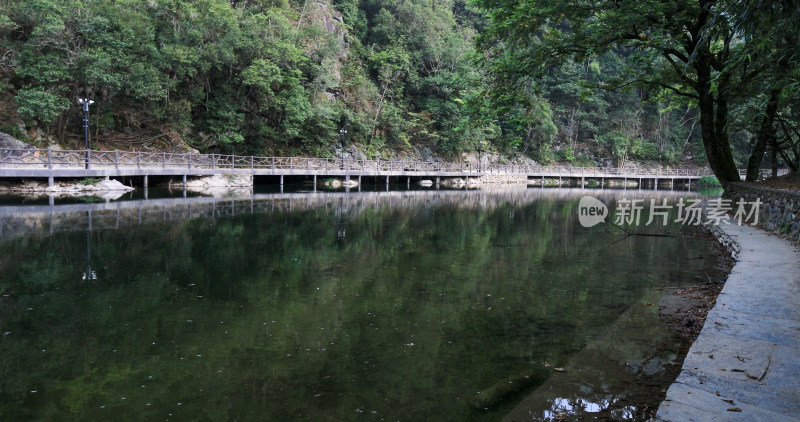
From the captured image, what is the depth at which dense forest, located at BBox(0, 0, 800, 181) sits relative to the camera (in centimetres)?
944

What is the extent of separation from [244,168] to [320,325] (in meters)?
24.2

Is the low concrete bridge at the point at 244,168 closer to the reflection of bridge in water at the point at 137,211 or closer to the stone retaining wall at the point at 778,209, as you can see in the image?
the reflection of bridge in water at the point at 137,211

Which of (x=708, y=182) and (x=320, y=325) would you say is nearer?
(x=320, y=325)

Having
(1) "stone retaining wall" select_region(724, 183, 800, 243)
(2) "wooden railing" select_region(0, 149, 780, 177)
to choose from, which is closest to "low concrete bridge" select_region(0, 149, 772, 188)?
(2) "wooden railing" select_region(0, 149, 780, 177)

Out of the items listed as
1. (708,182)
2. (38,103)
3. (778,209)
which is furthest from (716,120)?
(708,182)

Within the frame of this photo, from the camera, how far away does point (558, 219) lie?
14.8 meters

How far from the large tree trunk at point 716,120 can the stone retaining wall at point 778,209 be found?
31.6 inches

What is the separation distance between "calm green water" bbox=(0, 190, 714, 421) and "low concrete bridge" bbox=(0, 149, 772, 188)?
10486 millimetres

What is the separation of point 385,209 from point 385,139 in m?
22.1

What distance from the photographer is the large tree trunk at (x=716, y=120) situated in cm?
1070

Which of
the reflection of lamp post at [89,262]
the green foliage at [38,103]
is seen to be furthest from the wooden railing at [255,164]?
the reflection of lamp post at [89,262]

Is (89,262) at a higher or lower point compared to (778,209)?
lower

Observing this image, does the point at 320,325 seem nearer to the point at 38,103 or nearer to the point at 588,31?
the point at 588,31

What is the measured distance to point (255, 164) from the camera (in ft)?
93.0
